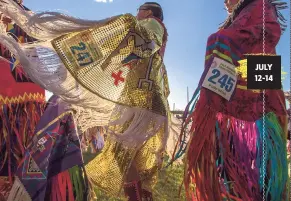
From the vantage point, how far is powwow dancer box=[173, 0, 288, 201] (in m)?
1.73

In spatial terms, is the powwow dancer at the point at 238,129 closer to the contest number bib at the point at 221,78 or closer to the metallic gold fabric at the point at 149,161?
the contest number bib at the point at 221,78

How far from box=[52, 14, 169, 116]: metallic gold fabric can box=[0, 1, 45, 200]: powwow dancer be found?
630mm

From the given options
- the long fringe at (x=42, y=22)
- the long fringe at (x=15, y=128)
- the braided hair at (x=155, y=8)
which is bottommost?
the long fringe at (x=15, y=128)

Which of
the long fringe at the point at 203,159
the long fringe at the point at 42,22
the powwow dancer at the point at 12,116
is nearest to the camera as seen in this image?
the long fringe at the point at 203,159

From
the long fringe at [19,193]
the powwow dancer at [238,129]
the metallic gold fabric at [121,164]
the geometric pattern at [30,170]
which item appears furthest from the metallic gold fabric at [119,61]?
the long fringe at [19,193]

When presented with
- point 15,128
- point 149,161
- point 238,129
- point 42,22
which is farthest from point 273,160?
point 15,128

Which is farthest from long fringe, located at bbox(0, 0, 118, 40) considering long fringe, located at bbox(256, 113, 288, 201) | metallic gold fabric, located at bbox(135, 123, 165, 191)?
long fringe, located at bbox(256, 113, 288, 201)

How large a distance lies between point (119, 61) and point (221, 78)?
1.97 ft

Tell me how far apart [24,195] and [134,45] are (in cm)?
100

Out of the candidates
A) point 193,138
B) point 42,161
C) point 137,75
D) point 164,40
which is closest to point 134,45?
point 137,75

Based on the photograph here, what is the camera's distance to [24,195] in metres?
2.11

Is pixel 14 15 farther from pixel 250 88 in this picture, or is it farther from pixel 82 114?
pixel 250 88

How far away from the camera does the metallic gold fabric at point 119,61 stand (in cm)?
196

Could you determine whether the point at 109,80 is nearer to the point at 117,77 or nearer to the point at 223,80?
the point at 117,77
